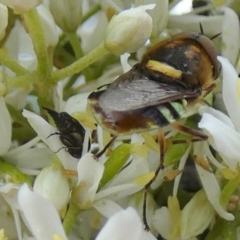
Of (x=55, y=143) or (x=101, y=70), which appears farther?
(x=101, y=70)

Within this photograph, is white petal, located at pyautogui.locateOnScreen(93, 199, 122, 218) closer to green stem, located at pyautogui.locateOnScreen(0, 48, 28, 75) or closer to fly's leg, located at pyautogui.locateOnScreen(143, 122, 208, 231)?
fly's leg, located at pyautogui.locateOnScreen(143, 122, 208, 231)

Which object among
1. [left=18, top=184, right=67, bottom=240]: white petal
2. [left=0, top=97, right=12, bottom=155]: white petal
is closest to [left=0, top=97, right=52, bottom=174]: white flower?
[left=0, top=97, right=12, bottom=155]: white petal

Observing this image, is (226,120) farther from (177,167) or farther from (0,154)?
(0,154)

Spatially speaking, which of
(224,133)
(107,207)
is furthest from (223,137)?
(107,207)

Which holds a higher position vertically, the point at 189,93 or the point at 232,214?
the point at 189,93

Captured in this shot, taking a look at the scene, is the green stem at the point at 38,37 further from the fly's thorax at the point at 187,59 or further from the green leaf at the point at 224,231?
the green leaf at the point at 224,231

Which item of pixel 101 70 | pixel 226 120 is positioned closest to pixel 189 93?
pixel 226 120
